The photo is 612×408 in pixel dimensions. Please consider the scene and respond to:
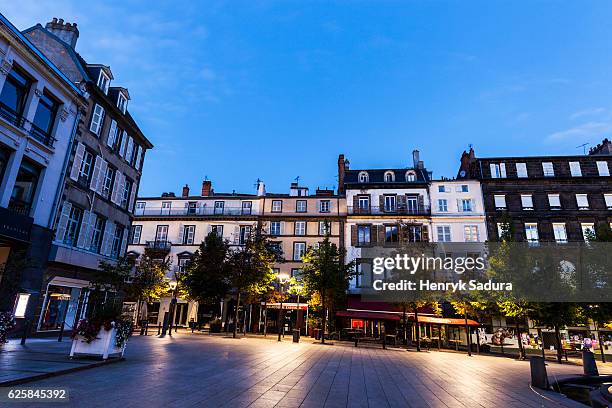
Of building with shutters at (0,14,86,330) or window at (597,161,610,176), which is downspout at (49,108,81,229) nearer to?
building with shutters at (0,14,86,330)

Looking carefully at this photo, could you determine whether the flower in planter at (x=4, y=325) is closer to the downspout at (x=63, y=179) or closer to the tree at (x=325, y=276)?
the downspout at (x=63, y=179)

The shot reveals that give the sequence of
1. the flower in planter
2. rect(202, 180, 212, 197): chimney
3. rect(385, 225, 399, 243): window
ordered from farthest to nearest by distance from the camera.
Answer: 1. rect(202, 180, 212, 197): chimney
2. rect(385, 225, 399, 243): window
3. the flower in planter

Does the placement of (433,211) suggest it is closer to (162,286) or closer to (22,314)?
(162,286)

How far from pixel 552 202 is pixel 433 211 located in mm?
11158

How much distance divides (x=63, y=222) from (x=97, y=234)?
10.9 ft

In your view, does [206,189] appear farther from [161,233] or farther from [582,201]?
[582,201]

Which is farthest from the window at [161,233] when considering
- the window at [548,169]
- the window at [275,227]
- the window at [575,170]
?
the window at [575,170]

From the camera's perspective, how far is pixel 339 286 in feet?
92.7

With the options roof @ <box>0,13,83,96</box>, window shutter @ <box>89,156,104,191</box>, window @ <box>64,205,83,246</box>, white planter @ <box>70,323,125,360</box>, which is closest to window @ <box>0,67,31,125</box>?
roof @ <box>0,13,83,96</box>

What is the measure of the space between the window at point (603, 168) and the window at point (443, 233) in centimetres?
1545

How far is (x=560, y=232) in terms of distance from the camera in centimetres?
3275

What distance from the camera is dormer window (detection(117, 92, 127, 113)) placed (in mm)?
23828

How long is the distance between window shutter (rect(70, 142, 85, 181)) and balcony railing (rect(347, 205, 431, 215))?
24758 millimetres

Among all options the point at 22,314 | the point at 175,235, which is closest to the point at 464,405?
the point at 22,314
